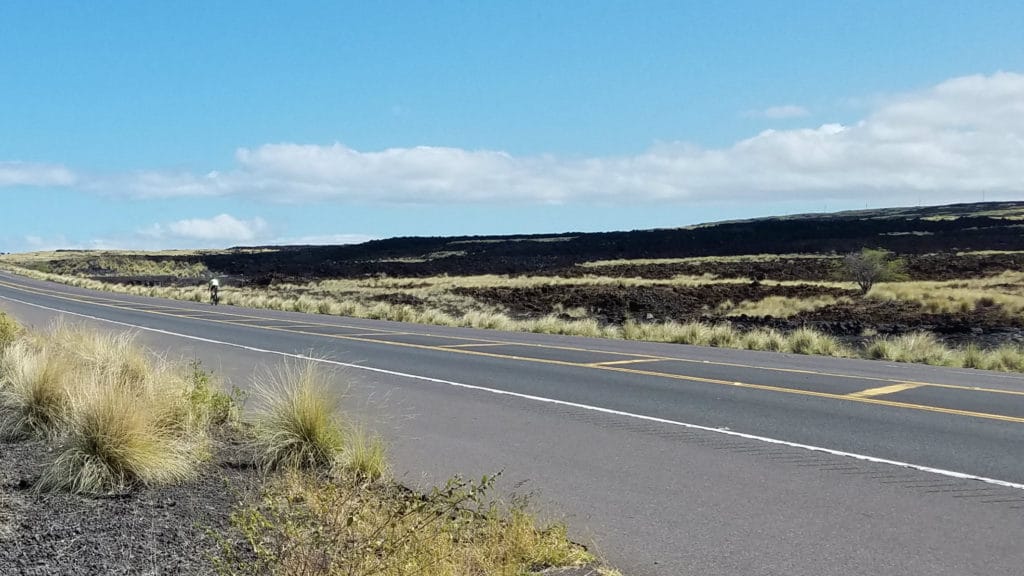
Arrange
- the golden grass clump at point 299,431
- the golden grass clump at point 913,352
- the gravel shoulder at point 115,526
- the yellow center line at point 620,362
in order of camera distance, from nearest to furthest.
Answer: the gravel shoulder at point 115,526 → the golden grass clump at point 299,431 → the yellow center line at point 620,362 → the golden grass clump at point 913,352

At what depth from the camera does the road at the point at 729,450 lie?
533cm

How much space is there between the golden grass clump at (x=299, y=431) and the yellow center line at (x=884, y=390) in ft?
23.6

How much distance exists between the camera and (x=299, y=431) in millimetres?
7215

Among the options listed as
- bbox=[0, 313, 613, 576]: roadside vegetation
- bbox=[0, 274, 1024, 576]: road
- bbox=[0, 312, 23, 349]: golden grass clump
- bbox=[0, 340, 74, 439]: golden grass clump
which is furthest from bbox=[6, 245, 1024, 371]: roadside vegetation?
bbox=[0, 340, 74, 439]: golden grass clump

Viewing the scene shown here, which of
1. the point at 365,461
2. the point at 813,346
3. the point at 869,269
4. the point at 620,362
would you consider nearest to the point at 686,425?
the point at 365,461

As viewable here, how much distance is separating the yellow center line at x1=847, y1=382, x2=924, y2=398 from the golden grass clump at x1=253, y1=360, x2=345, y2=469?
7.19m

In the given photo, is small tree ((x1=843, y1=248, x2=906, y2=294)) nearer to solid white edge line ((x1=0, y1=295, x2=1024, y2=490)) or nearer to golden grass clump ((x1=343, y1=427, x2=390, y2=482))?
solid white edge line ((x1=0, y1=295, x2=1024, y2=490))

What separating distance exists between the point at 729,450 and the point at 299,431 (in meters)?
3.85

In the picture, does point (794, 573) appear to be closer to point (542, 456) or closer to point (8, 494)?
point (542, 456)

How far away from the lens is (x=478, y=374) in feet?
45.6

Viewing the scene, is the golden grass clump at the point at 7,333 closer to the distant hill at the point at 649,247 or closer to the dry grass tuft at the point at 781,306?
the dry grass tuft at the point at 781,306

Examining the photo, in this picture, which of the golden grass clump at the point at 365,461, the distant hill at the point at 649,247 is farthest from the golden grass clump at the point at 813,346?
the distant hill at the point at 649,247

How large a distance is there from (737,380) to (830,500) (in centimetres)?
689

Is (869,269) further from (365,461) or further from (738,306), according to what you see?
(365,461)
